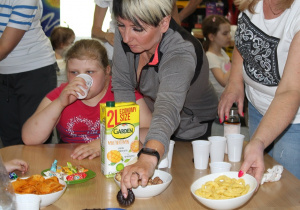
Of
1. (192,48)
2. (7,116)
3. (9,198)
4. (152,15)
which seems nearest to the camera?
(9,198)

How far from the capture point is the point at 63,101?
2004 millimetres

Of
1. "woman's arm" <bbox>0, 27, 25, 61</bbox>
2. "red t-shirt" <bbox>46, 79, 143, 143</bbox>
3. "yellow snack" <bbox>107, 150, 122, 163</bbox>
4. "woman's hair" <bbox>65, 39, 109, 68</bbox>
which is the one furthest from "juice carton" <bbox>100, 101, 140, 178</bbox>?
"woman's arm" <bbox>0, 27, 25, 61</bbox>

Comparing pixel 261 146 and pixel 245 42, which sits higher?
pixel 245 42

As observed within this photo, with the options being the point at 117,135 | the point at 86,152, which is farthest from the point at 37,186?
the point at 86,152

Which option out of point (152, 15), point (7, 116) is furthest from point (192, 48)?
point (7, 116)

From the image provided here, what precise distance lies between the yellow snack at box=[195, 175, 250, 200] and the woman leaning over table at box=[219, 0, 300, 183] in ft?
0.17

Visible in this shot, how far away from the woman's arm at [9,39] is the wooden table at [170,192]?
0.83 meters

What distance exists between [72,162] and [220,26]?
3.33 meters

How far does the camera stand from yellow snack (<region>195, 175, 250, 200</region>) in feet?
4.20

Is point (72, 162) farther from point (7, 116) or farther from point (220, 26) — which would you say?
point (220, 26)

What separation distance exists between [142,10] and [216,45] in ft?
10.6

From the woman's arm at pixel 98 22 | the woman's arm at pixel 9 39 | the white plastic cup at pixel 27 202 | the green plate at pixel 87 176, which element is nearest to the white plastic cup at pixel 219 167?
the green plate at pixel 87 176

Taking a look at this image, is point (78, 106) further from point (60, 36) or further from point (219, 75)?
point (219, 75)

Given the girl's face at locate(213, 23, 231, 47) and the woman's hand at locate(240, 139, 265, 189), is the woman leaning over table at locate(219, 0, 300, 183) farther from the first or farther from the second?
the girl's face at locate(213, 23, 231, 47)
